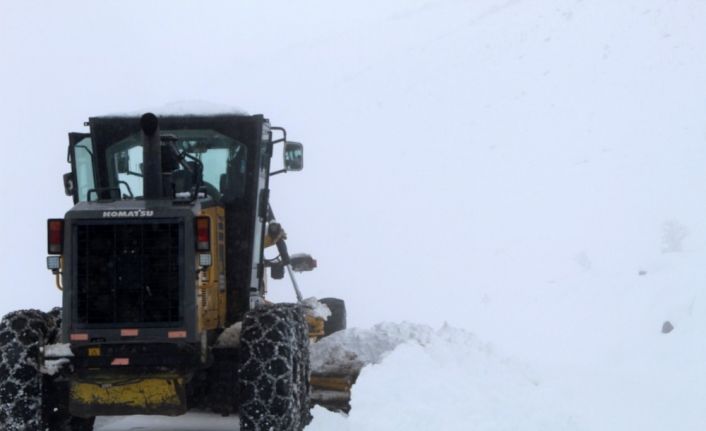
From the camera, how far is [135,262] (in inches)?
289

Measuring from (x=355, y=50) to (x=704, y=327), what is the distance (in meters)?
49.3

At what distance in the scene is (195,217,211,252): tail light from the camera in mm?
7402

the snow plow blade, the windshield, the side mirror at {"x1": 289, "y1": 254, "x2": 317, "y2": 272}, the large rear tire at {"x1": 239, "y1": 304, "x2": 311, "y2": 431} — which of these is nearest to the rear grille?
the large rear tire at {"x1": 239, "y1": 304, "x2": 311, "y2": 431}

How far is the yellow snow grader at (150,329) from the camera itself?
24.1 ft

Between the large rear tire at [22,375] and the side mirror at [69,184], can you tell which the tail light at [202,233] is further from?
the side mirror at [69,184]

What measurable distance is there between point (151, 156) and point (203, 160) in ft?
3.78

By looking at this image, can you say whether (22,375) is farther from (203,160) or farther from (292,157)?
(292,157)

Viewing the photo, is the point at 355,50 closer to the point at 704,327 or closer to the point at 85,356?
the point at 704,327

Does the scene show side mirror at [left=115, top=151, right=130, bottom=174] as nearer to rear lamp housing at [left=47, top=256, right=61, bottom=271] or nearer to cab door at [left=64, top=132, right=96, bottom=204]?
cab door at [left=64, top=132, right=96, bottom=204]

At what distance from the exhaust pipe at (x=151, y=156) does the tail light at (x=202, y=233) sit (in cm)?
49

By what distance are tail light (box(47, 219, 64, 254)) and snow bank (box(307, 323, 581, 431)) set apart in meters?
2.40

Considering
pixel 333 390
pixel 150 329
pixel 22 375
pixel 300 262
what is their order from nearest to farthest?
pixel 150 329 → pixel 22 375 → pixel 333 390 → pixel 300 262

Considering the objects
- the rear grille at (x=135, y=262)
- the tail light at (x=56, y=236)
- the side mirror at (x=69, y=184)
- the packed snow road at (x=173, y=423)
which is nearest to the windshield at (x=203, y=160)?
the side mirror at (x=69, y=184)

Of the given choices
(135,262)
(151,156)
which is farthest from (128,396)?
(151,156)
